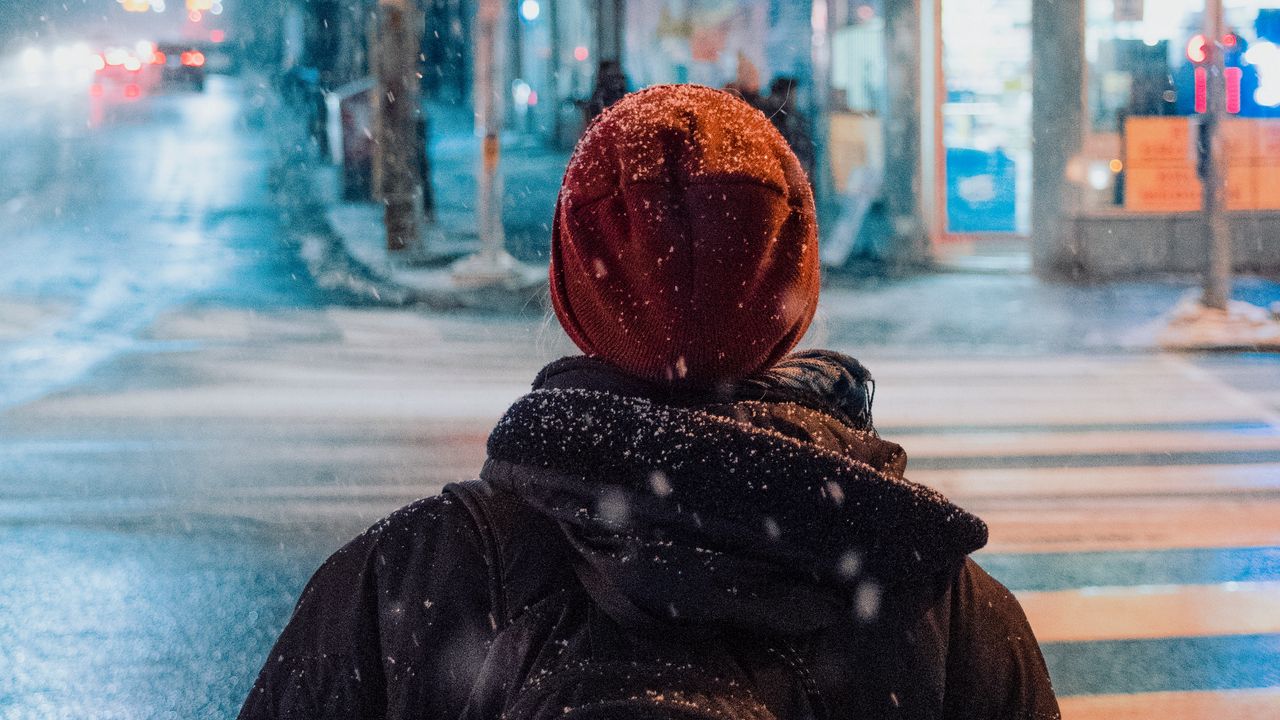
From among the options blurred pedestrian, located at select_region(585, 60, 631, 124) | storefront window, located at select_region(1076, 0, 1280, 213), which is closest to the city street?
storefront window, located at select_region(1076, 0, 1280, 213)

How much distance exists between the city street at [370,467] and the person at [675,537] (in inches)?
13.2

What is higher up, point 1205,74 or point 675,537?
point 1205,74

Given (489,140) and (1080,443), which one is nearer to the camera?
(1080,443)

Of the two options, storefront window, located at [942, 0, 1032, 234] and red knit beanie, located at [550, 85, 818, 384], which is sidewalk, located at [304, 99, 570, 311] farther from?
red knit beanie, located at [550, 85, 818, 384]

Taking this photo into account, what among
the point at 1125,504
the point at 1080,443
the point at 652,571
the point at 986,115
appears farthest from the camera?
the point at 986,115

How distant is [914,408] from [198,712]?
5.62m

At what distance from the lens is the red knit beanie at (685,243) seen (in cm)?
147

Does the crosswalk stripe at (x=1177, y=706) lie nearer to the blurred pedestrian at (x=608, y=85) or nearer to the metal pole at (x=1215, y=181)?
the metal pole at (x=1215, y=181)

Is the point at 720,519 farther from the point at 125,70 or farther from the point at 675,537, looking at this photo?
the point at 125,70

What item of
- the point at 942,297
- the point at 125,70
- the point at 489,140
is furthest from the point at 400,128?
the point at 125,70

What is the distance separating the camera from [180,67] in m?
45.4

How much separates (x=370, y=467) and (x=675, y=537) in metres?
6.11

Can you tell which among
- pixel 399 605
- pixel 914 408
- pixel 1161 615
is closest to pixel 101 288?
pixel 914 408

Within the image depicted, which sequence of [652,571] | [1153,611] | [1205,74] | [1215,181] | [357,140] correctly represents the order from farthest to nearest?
[357,140] < [1215,181] < [1205,74] < [1153,611] < [652,571]
